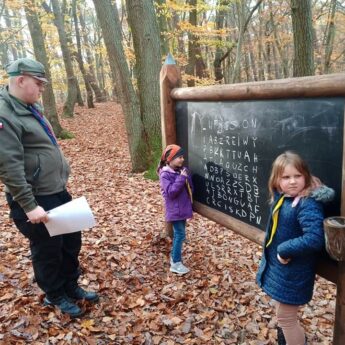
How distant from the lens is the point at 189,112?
417 cm

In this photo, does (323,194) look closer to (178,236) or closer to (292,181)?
(292,181)

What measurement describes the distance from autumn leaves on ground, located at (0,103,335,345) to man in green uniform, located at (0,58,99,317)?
1.00 feet

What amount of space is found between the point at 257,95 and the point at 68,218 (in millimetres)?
1997

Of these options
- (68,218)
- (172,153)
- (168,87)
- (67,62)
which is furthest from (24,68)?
(67,62)

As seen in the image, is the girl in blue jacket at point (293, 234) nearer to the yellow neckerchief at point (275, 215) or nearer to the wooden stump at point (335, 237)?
the yellow neckerchief at point (275, 215)

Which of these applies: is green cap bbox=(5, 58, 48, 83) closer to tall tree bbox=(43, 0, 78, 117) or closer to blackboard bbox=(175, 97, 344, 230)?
blackboard bbox=(175, 97, 344, 230)

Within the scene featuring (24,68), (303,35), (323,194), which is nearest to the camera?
(323,194)

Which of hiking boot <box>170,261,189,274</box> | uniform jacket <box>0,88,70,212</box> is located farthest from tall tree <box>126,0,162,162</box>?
uniform jacket <box>0,88,70,212</box>

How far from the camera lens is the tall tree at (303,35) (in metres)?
7.02

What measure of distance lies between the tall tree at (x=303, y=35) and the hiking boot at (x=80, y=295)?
6.30 metres

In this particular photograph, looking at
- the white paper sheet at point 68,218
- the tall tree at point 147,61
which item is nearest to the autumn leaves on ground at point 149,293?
the white paper sheet at point 68,218

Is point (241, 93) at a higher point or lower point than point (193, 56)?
lower

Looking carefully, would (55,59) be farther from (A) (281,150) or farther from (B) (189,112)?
(A) (281,150)

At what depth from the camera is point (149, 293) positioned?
396 cm
